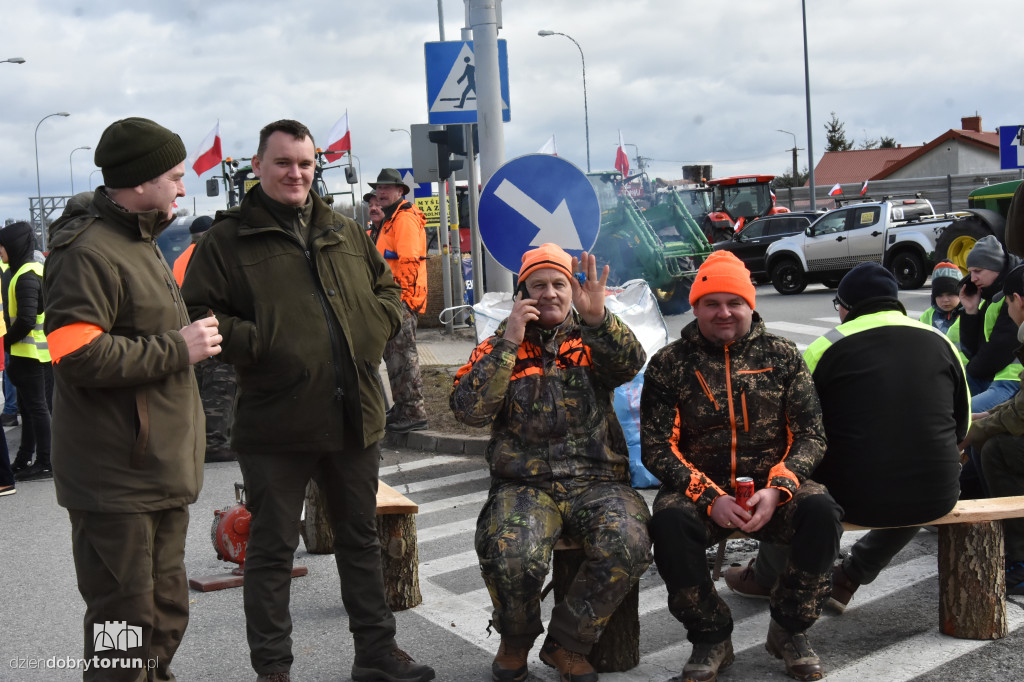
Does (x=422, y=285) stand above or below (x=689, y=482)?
above

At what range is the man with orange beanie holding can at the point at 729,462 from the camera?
3924mm

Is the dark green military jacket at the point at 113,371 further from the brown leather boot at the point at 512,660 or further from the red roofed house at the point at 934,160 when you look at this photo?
the red roofed house at the point at 934,160

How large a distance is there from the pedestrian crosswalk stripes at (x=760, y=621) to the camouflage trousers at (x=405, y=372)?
2798 millimetres

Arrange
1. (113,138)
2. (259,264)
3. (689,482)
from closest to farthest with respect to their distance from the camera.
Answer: (113,138) → (259,264) → (689,482)

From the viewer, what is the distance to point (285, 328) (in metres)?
3.80

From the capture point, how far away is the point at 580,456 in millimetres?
4230

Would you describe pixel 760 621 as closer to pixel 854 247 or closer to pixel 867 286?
pixel 867 286

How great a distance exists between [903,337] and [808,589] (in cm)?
112

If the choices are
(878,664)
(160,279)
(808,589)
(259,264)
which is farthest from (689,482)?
(160,279)

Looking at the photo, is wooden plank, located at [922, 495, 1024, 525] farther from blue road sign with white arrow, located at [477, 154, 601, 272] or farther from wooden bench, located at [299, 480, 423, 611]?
blue road sign with white arrow, located at [477, 154, 601, 272]

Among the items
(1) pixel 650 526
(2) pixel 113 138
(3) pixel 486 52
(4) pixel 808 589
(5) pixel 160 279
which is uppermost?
(3) pixel 486 52

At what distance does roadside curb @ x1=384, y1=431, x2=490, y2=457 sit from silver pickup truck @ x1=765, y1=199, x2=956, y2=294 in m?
15.3

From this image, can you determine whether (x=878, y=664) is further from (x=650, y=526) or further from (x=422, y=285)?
(x=422, y=285)

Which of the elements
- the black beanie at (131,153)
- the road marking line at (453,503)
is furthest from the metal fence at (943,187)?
the black beanie at (131,153)
